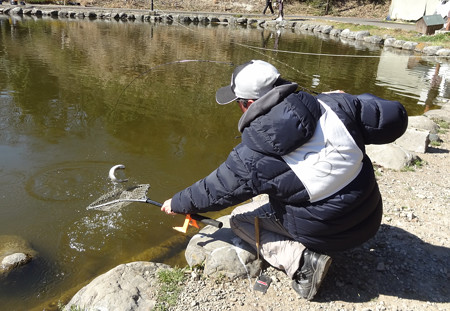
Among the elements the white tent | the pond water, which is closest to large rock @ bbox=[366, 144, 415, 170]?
the pond water

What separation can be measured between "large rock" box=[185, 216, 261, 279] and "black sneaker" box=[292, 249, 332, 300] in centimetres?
42

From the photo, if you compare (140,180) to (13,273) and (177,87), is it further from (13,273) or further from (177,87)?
(177,87)

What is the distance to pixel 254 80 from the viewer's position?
2.72 meters

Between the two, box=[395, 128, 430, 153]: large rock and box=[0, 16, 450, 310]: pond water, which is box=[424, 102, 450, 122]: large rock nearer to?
box=[0, 16, 450, 310]: pond water

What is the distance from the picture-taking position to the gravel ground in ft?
9.95

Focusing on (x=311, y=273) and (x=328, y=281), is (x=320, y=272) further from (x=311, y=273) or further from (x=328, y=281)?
(x=328, y=281)

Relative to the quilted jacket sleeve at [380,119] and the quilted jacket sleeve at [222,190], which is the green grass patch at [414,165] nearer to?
the quilted jacket sleeve at [380,119]

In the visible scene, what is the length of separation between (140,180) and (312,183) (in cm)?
374

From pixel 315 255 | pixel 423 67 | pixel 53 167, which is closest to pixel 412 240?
pixel 315 255

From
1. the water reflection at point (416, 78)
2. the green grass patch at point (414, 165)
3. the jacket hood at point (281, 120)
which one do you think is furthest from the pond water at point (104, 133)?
the green grass patch at point (414, 165)

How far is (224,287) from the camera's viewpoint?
10.5ft

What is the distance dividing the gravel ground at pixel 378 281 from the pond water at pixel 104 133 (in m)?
1.10

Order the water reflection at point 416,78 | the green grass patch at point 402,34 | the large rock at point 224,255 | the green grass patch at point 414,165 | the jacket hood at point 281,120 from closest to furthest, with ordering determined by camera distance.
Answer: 1. the jacket hood at point 281,120
2. the large rock at point 224,255
3. the green grass patch at point 414,165
4. the water reflection at point 416,78
5. the green grass patch at point 402,34

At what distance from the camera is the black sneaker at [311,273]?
116 inches
